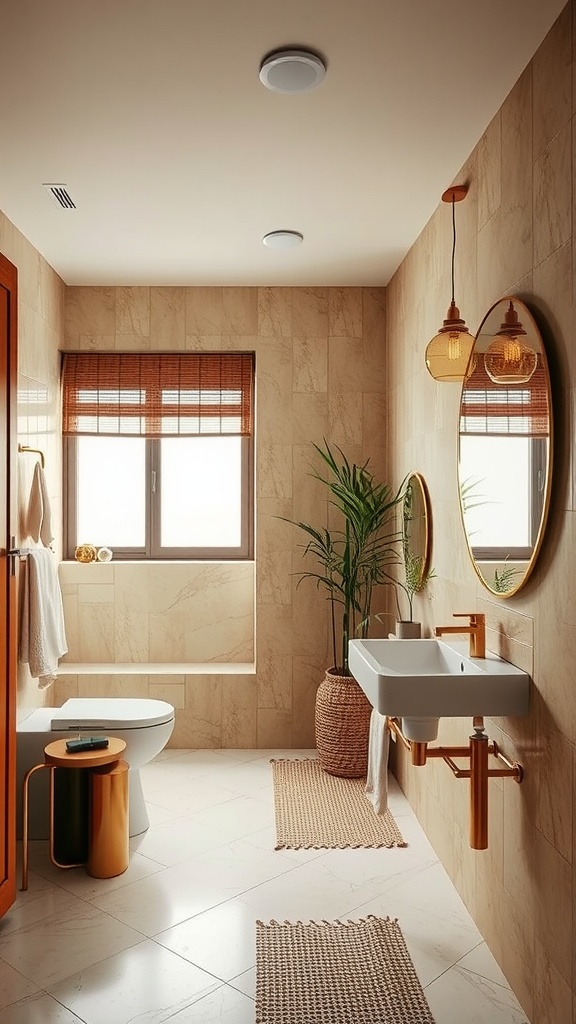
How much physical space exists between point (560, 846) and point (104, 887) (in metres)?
1.68

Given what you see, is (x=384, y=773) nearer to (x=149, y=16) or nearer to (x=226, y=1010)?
(x=226, y=1010)

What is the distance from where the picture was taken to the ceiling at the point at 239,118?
6.61ft

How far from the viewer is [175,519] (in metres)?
4.77

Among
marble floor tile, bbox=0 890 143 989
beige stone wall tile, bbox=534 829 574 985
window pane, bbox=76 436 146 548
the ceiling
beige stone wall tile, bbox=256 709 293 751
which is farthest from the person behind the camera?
window pane, bbox=76 436 146 548

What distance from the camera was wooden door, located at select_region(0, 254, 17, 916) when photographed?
2.66 m

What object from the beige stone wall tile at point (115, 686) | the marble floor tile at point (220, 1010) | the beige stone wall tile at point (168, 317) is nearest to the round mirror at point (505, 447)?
the marble floor tile at point (220, 1010)

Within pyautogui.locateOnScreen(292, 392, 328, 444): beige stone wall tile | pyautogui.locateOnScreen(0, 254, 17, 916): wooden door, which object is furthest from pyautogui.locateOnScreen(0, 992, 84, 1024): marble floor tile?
pyautogui.locateOnScreen(292, 392, 328, 444): beige stone wall tile

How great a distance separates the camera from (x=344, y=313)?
4.48 meters

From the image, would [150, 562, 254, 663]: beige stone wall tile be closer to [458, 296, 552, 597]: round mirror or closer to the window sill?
the window sill

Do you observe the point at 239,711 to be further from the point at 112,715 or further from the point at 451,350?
the point at 451,350

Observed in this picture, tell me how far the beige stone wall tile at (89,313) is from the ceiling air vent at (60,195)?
1.20 m

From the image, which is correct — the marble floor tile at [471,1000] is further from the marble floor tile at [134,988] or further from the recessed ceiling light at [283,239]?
the recessed ceiling light at [283,239]

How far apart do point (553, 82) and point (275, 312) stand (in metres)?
2.58

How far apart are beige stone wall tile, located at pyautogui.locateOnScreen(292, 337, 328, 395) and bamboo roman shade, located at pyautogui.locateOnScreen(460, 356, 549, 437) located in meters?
1.82
